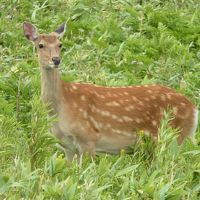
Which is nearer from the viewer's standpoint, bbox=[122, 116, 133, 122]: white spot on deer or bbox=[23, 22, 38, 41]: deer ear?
bbox=[122, 116, 133, 122]: white spot on deer

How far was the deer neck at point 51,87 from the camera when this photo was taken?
10.9m

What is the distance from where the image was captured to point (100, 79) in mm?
13297

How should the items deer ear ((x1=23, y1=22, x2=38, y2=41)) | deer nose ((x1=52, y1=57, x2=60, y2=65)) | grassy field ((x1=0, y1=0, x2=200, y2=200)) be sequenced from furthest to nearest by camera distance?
deer ear ((x1=23, y1=22, x2=38, y2=41))
deer nose ((x1=52, y1=57, x2=60, y2=65))
grassy field ((x1=0, y1=0, x2=200, y2=200))

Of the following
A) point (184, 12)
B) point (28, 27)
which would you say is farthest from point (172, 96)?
point (184, 12)

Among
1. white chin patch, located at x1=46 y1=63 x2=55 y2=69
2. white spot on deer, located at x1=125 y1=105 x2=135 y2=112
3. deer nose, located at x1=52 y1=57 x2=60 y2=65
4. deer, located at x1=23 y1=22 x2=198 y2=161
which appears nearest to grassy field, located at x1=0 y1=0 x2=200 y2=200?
deer, located at x1=23 y1=22 x2=198 y2=161

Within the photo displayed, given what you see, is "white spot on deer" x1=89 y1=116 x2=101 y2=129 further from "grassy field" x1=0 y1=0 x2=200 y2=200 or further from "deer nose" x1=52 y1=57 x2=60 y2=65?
"deer nose" x1=52 y1=57 x2=60 y2=65

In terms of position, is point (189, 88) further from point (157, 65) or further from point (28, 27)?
point (28, 27)

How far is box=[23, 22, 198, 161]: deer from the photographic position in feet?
35.5

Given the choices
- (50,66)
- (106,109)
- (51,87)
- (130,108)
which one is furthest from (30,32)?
(130,108)

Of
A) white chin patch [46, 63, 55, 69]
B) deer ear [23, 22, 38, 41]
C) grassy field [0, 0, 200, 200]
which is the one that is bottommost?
grassy field [0, 0, 200, 200]

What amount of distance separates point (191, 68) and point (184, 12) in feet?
8.98

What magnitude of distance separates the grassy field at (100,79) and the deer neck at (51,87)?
0.39 metres

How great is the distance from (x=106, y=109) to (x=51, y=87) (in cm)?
59

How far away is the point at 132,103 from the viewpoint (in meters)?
11.1
